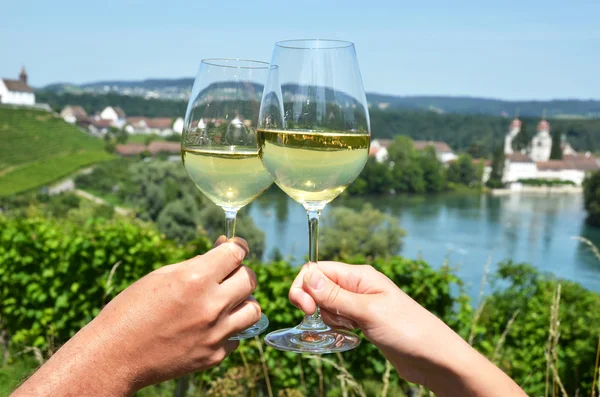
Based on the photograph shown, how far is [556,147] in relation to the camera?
7731cm

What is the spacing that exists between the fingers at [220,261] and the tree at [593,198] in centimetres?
5323

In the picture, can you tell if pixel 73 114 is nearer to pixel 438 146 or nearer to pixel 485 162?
pixel 438 146

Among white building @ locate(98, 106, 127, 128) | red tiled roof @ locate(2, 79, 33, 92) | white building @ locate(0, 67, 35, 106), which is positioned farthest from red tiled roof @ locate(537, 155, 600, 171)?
red tiled roof @ locate(2, 79, 33, 92)

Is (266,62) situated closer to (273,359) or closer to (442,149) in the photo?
(273,359)

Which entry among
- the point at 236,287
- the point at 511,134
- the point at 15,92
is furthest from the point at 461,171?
the point at 236,287

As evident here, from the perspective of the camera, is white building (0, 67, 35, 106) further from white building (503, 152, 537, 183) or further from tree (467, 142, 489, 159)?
white building (503, 152, 537, 183)

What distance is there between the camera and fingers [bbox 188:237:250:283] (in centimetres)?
106

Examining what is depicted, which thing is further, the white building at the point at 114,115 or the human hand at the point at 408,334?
the white building at the point at 114,115

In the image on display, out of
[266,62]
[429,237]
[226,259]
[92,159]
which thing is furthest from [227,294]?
[92,159]

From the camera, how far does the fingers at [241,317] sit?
42.8 inches

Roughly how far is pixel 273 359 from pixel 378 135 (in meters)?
74.4

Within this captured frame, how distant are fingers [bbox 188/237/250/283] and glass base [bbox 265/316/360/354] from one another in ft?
0.81

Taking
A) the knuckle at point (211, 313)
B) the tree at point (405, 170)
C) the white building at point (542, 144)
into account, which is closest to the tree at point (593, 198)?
the tree at point (405, 170)

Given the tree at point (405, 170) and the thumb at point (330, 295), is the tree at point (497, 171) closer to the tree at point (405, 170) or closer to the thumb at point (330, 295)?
the tree at point (405, 170)
